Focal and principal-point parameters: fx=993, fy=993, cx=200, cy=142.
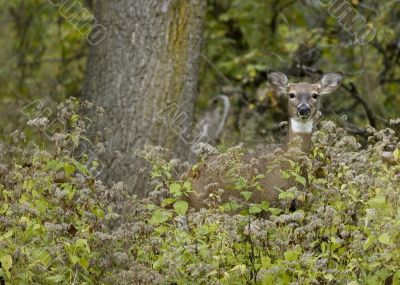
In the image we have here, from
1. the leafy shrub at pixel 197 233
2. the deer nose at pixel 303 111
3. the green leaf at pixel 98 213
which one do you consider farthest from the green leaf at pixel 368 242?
the deer nose at pixel 303 111

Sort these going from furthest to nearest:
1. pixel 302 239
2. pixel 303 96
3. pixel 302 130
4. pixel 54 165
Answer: pixel 303 96 < pixel 302 130 < pixel 54 165 < pixel 302 239

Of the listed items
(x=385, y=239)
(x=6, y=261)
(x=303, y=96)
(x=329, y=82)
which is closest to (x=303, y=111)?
(x=303, y=96)

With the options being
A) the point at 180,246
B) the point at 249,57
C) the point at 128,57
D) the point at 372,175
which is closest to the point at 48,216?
the point at 180,246

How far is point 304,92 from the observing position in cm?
880

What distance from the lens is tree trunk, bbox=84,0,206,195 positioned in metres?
9.02

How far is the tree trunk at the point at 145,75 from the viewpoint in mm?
9016

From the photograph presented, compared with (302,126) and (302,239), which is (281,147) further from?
(302,239)

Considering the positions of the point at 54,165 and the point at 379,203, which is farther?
the point at 54,165

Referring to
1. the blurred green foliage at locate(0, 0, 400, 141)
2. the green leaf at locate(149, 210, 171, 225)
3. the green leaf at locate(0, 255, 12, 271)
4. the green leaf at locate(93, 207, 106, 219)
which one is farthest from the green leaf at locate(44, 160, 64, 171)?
the blurred green foliage at locate(0, 0, 400, 141)

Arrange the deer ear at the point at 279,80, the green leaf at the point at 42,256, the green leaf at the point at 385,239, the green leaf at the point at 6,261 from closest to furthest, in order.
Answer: the green leaf at the point at 385,239
the green leaf at the point at 6,261
the green leaf at the point at 42,256
the deer ear at the point at 279,80

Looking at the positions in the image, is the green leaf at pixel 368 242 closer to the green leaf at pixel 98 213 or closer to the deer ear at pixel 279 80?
the green leaf at pixel 98 213

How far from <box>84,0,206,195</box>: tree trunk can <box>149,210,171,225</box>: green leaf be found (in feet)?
8.76

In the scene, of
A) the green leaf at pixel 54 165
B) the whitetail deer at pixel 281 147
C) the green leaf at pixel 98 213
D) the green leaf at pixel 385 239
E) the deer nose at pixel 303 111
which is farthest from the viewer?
the deer nose at pixel 303 111

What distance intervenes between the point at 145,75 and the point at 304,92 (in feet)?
4.79
